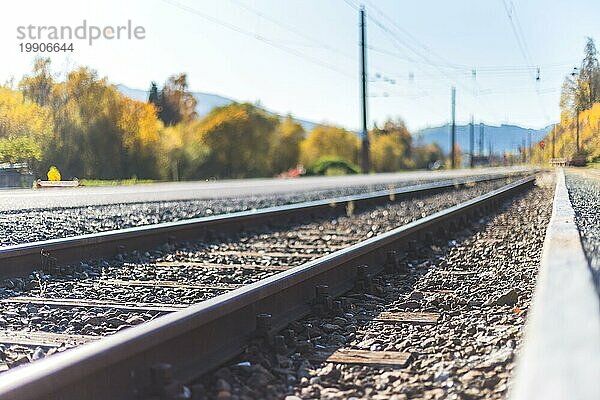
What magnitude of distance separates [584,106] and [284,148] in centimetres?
5113

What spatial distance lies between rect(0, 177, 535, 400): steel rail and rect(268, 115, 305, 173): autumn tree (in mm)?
47144

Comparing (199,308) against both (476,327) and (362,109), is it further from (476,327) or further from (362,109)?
(362,109)

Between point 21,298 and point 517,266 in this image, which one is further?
point 517,266

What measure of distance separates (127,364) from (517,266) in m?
4.56

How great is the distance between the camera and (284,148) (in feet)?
195

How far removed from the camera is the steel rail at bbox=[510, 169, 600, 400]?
185 cm

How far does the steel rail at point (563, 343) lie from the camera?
1.85m

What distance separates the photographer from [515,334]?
399 cm

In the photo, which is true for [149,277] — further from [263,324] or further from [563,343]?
[563,343]

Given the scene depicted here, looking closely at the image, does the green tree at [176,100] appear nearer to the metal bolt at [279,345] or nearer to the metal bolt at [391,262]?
the metal bolt at [391,262]

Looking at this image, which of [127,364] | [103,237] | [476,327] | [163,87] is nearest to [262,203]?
[103,237]

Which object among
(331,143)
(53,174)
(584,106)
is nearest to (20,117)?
(53,174)

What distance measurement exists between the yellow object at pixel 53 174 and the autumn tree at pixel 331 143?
61032 millimetres

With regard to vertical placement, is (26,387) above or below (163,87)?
below
